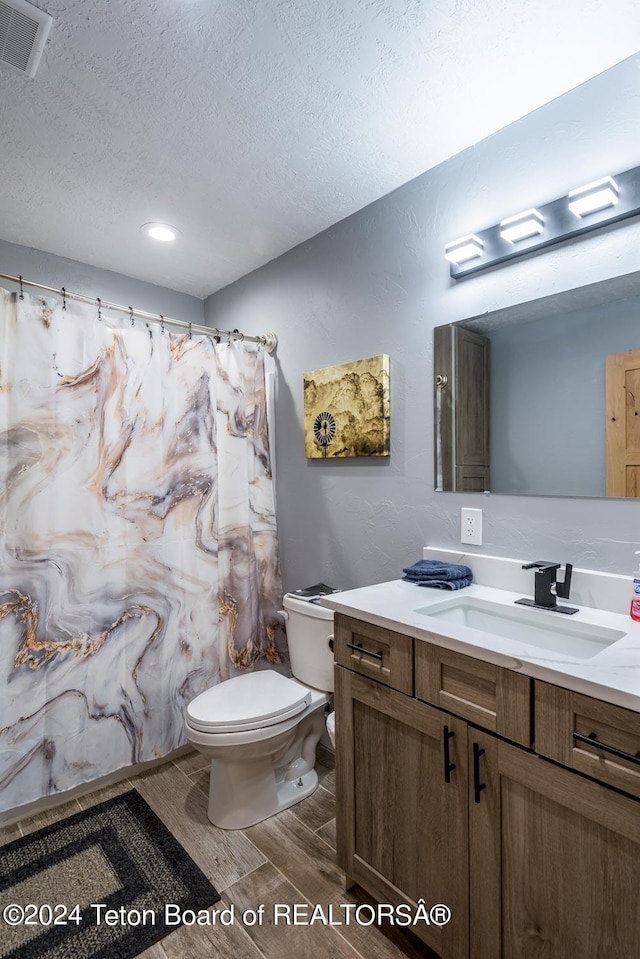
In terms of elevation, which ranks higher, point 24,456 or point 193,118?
point 193,118

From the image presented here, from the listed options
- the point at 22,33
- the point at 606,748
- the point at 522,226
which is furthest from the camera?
the point at 522,226

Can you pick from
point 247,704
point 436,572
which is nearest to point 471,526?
point 436,572

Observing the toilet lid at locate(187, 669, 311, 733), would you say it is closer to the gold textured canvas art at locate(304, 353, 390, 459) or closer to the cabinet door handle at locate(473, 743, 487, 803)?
the cabinet door handle at locate(473, 743, 487, 803)

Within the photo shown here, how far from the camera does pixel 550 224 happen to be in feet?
4.72

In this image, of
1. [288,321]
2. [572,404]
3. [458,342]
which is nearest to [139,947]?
[572,404]

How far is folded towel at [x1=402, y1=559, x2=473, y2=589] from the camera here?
5.28ft

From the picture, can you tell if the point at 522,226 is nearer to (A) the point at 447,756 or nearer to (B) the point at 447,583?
(B) the point at 447,583

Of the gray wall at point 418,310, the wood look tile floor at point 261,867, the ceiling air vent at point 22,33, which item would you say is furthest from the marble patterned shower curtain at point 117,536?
the ceiling air vent at point 22,33

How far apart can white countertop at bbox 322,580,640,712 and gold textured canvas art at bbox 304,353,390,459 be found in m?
0.64

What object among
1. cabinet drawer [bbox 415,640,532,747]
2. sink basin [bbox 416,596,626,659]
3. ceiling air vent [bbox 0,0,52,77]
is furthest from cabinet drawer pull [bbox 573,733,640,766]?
ceiling air vent [bbox 0,0,52,77]

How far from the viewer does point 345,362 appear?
2.15m

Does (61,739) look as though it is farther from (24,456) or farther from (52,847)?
(24,456)

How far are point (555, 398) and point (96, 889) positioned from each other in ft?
6.88

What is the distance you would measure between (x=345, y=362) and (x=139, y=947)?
209cm
